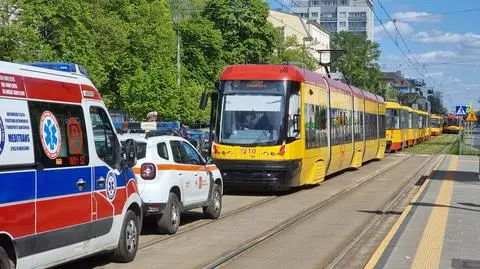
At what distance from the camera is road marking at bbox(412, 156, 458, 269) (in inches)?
373

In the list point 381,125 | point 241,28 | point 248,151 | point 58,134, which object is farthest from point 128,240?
point 241,28

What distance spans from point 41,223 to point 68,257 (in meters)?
0.84

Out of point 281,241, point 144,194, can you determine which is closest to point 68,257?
point 144,194

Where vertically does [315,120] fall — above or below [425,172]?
above

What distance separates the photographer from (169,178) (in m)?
11.9

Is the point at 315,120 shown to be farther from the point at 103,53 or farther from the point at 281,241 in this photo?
the point at 103,53

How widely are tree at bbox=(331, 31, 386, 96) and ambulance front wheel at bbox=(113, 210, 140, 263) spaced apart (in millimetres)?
115302

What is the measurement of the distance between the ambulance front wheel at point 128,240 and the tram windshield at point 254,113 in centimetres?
975

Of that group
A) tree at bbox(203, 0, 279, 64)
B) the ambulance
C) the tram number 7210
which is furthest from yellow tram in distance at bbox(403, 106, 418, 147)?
the ambulance

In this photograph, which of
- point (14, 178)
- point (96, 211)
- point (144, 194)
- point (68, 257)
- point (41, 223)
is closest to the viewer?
point (14, 178)

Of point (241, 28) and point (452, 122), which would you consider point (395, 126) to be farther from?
point (452, 122)

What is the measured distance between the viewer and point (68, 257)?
304 inches

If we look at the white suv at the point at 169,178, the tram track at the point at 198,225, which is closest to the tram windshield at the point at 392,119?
the tram track at the point at 198,225

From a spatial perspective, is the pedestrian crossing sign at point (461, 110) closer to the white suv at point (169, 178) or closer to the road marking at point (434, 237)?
the road marking at point (434, 237)
